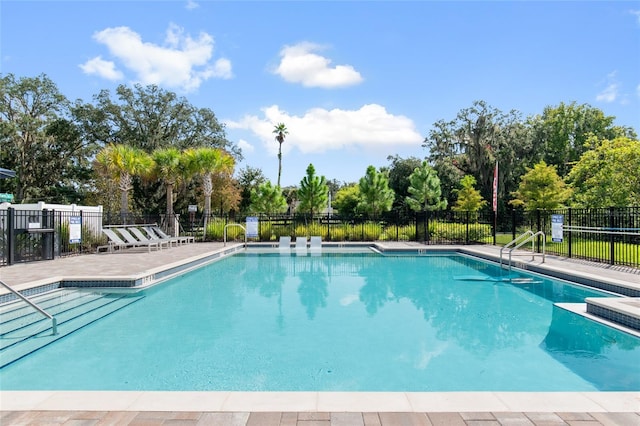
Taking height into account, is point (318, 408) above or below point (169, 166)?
below

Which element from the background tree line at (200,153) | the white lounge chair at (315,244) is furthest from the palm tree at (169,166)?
the white lounge chair at (315,244)

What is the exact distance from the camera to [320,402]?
2863mm

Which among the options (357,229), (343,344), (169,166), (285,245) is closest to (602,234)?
(357,229)

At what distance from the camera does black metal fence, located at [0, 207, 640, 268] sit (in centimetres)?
1107

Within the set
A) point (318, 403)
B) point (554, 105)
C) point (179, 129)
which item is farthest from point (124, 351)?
point (554, 105)

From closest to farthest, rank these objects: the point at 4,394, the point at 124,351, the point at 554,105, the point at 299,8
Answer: the point at 4,394 < the point at 124,351 < the point at 299,8 < the point at 554,105

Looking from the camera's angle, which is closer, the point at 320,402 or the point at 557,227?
the point at 320,402

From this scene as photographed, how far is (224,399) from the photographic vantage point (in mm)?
2926

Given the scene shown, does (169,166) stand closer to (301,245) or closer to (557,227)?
(301,245)

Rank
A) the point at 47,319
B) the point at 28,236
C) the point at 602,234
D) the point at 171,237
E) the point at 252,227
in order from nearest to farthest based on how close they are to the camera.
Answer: the point at 47,319, the point at 28,236, the point at 602,234, the point at 171,237, the point at 252,227

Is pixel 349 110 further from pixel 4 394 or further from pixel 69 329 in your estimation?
pixel 4 394

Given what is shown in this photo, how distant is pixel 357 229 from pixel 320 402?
16746 mm

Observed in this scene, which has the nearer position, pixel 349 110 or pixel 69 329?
pixel 69 329

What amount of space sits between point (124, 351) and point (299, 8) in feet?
28.3
